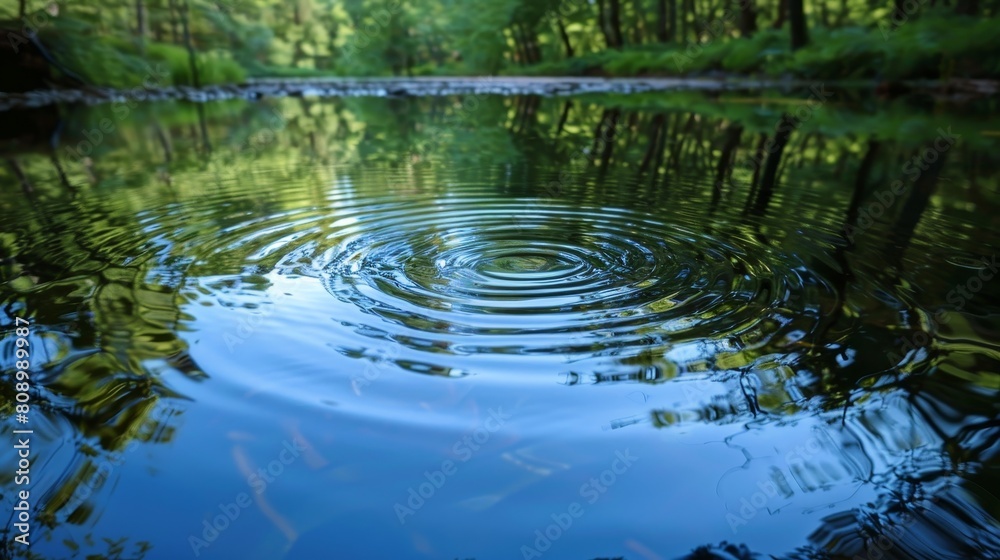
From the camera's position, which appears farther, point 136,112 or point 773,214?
point 136,112

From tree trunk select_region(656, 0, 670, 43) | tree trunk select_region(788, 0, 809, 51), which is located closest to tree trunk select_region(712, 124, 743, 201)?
tree trunk select_region(788, 0, 809, 51)

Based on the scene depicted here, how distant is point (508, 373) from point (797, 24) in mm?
17214

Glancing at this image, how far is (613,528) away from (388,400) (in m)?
0.73

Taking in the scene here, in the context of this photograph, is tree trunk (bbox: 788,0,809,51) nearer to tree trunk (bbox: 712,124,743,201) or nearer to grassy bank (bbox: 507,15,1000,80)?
grassy bank (bbox: 507,15,1000,80)

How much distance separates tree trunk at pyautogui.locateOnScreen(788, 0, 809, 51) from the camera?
15719 millimetres

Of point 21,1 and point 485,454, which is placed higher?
point 21,1

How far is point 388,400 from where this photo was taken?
178cm

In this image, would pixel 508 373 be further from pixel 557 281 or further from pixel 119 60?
pixel 119 60

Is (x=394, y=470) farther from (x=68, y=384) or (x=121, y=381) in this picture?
(x=68, y=384)

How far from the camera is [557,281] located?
260 centimetres

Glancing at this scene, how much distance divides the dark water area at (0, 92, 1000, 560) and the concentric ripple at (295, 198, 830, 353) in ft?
0.05

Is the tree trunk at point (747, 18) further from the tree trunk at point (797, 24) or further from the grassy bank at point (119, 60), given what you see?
the grassy bank at point (119, 60)

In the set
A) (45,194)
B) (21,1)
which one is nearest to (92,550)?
(45,194)

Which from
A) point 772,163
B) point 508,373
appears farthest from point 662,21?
point 508,373
